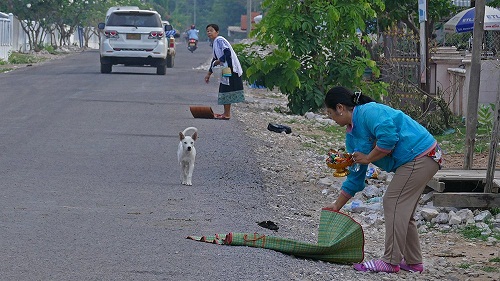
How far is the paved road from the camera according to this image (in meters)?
7.39

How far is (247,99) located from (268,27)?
8615 millimetres

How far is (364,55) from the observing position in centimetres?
2052

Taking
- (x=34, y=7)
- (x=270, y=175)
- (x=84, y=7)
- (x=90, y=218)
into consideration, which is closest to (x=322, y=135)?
(x=270, y=175)

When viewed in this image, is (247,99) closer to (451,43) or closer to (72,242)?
(451,43)

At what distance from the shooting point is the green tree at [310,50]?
708 inches

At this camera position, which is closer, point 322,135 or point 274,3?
point 274,3

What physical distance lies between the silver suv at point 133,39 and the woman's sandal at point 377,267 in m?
24.6

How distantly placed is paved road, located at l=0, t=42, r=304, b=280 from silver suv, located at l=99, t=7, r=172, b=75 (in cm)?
932

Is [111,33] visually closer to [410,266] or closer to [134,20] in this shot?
[134,20]

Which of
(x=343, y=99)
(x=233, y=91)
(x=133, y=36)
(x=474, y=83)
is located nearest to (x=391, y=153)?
(x=343, y=99)

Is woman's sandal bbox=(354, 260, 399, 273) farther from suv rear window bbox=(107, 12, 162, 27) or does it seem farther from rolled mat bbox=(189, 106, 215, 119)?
suv rear window bbox=(107, 12, 162, 27)

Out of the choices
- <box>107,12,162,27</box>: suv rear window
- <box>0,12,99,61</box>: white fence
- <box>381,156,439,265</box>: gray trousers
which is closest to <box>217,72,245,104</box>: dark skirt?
<box>381,156,439,265</box>: gray trousers

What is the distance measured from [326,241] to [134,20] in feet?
83.2

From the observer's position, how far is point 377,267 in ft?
26.9
